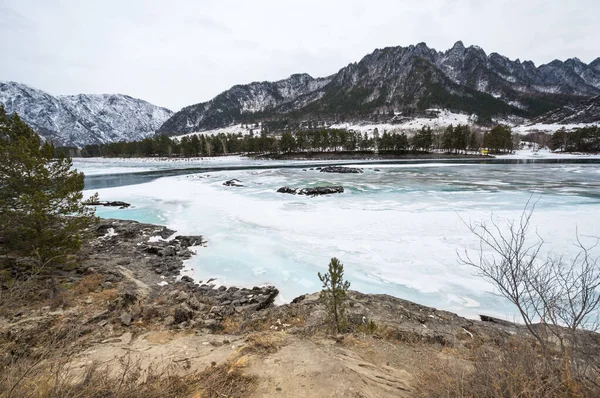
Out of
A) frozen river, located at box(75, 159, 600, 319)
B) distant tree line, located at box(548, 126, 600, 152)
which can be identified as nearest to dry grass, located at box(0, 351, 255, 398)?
frozen river, located at box(75, 159, 600, 319)

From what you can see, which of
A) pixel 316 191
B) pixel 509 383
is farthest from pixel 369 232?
pixel 316 191

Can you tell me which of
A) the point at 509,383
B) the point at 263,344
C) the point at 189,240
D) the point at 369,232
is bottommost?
the point at 189,240

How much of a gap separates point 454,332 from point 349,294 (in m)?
3.07

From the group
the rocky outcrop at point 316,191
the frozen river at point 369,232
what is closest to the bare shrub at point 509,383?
the frozen river at point 369,232

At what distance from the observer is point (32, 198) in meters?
7.91

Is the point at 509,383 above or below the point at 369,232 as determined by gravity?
above

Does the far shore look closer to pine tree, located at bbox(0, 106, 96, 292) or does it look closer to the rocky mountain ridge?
pine tree, located at bbox(0, 106, 96, 292)

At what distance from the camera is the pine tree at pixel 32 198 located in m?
7.96

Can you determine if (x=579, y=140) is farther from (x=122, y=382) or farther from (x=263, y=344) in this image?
(x=122, y=382)

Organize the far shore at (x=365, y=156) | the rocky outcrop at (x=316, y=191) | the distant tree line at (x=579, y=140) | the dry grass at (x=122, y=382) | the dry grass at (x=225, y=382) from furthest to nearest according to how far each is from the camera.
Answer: the far shore at (x=365, y=156) < the distant tree line at (x=579, y=140) < the rocky outcrop at (x=316, y=191) < the dry grass at (x=225, y=382) < the dry grass at (x=122, y=382)

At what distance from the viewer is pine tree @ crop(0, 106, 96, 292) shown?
7965mm

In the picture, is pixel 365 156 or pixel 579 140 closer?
pixel 579 140

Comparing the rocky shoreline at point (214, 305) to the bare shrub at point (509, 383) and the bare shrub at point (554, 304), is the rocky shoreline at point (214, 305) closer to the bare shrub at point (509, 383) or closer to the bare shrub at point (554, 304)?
the bare shrub at point (554, 304)

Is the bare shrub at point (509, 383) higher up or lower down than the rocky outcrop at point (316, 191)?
higher up
